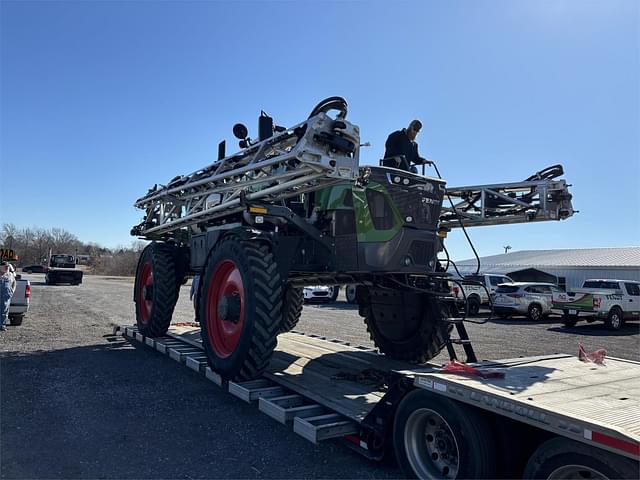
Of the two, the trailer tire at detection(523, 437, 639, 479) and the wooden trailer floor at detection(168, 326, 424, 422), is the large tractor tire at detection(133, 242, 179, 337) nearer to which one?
the wooden trailer floor at detection(168, 326, 424, 422)

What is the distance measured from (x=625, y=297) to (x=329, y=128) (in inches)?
704

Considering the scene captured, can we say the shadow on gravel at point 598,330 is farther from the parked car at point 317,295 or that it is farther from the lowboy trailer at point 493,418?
the lowboy trailer at point 493,418

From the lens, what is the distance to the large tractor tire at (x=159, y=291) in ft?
29.6

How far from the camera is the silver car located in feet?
66.0

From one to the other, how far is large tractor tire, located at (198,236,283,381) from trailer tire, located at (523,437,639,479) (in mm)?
3185

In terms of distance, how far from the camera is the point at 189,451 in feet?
14.1

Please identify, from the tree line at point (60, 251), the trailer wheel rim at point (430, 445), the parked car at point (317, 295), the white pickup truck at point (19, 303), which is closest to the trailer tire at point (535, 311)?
the parked car at point (317, 295)

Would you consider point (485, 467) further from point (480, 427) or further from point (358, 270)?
point (358, 270)

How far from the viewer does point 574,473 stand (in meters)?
2.68

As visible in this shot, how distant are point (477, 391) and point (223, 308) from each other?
3652 mm

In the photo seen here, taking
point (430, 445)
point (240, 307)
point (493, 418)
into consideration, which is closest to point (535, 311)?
point (240, 307)

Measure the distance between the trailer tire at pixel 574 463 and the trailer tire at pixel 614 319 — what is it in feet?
57.7

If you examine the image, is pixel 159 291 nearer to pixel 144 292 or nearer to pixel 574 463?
pixel 144 292

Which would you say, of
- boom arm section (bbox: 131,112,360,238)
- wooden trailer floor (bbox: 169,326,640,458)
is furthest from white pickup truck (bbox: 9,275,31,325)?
wooden trailer floor (bbox: 169,326,640,458)
